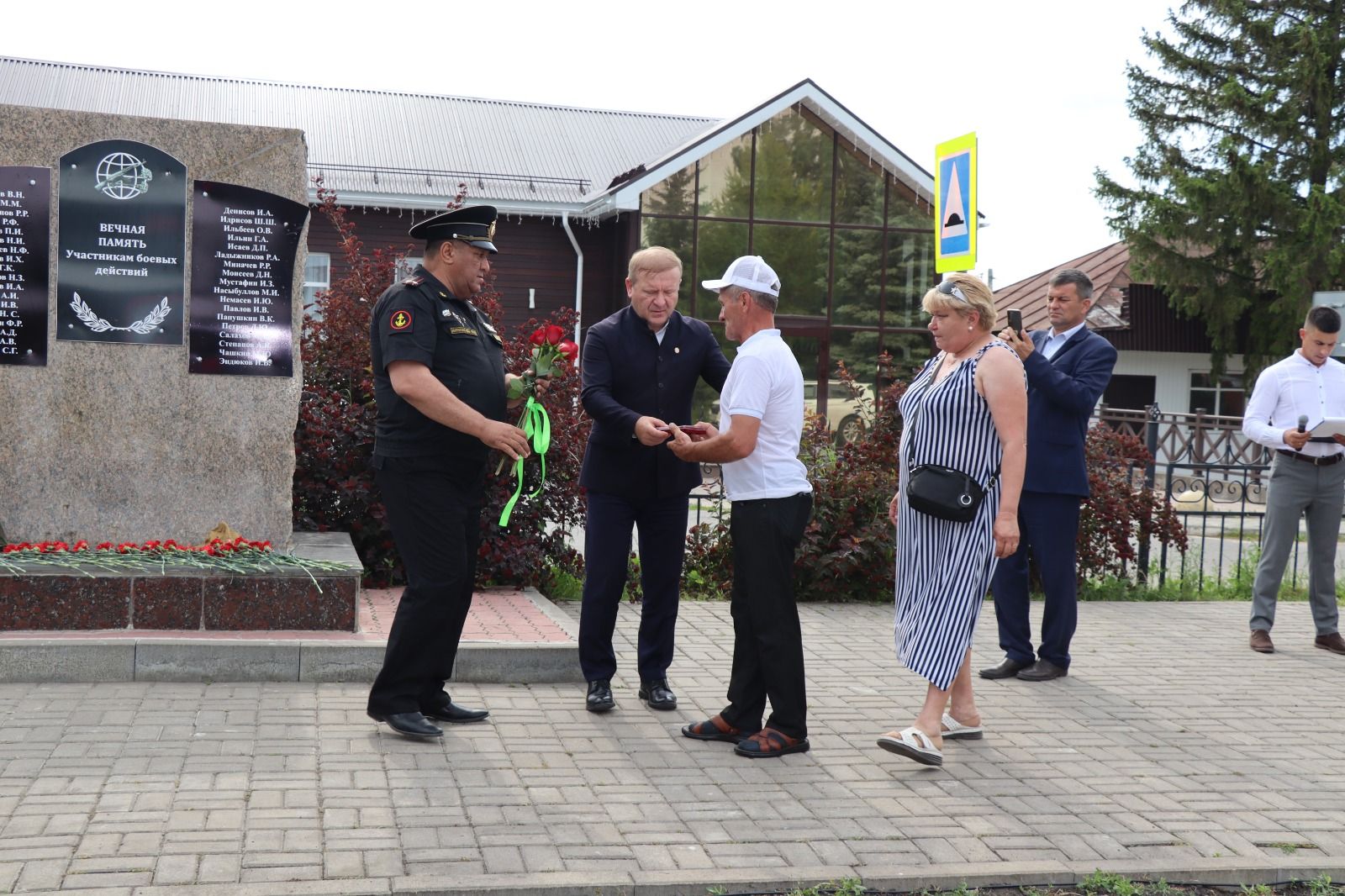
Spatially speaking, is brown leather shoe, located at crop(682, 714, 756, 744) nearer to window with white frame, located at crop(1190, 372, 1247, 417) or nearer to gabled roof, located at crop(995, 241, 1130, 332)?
gabled roof, located at crop(995, 241, 1130, 332)

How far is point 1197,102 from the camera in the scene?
1264 inches

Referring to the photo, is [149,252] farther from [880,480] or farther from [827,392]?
[827,392]

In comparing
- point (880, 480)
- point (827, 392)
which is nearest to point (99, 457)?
point (880, 480)

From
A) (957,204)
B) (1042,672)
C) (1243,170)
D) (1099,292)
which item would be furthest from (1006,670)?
(1099,292)

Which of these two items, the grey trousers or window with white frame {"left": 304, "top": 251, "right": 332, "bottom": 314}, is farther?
window with white frame {"left": 304, "top": 251, "right": 332, "bottom": 314}

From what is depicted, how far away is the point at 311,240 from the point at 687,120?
10.8 meters

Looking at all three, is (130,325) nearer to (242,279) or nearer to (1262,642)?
(242,279)

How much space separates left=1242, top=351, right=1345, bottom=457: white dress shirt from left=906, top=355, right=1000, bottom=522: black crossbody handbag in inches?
135

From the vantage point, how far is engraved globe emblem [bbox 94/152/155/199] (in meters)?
6.86

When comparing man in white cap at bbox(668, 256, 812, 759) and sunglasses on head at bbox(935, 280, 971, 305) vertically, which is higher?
sunglasses on head at bbox(935, 280, 971, 305)

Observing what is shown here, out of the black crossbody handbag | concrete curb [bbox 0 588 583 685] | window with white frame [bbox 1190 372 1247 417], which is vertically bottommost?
concrete curb [bbox 0 588 583 685]

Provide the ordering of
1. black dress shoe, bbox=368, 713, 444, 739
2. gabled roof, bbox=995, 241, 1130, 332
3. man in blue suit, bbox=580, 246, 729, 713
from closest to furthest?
black dress shoe, bbox=368, 713, 444, 739 → man in blue suit, bbox=580, 246, 729, 713 → gabled roof, bbox=995, 241, 1130, 332

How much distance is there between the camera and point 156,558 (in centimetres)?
645

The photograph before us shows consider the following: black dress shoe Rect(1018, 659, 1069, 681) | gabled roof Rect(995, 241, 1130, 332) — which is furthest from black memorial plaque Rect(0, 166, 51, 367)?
gabled roof Rect(995, 241, 1130, 332)
